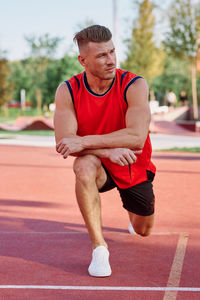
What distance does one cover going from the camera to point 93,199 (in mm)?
4355

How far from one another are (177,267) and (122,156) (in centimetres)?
98

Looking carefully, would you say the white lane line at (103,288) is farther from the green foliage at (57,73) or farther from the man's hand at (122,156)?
the green foliage at (57,73)

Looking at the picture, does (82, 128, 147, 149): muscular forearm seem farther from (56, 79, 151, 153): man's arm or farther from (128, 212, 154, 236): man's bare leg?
(128, 212, 154, 236): man's bare leg

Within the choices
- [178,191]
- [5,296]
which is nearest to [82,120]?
[5,296]

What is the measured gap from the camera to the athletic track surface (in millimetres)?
3879

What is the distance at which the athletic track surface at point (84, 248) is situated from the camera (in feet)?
12.7

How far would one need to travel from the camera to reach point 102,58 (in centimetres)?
434

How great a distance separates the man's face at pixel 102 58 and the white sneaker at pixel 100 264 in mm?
1326

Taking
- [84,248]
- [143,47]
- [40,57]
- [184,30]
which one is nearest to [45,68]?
[40,57]

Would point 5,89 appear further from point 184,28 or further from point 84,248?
point 84,248

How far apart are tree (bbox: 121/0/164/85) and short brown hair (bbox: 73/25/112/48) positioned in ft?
106

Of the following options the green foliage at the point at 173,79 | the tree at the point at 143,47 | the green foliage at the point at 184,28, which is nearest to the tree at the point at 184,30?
the green foliage at the point at 184,28

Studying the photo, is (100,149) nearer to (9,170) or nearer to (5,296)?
(5,296)

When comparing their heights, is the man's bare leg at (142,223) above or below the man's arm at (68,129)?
below
